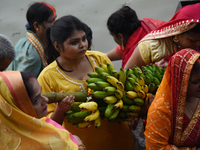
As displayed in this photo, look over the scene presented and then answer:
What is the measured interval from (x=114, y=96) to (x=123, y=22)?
4.07ft

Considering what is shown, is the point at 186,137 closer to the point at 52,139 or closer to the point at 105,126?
the point at 105,126

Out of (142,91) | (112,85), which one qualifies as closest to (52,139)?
(112,85)

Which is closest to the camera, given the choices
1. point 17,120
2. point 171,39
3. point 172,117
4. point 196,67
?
point 17,120

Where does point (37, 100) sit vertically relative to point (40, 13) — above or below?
below

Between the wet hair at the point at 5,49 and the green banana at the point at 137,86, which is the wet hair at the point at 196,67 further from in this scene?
the wet hair at the point at 5,49

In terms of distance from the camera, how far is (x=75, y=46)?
6.28 feet

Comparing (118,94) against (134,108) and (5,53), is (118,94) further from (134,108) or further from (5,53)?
(5,53)

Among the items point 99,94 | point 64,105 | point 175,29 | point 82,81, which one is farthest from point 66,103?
point 175,29

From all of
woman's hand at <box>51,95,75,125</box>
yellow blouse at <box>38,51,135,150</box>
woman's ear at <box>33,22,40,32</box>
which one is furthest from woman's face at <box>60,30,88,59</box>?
woman's ear at <box>33,22,40,32</box>

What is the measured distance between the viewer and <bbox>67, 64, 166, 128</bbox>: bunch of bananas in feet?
5.49

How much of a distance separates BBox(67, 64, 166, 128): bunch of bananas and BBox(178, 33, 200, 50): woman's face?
0.63 m

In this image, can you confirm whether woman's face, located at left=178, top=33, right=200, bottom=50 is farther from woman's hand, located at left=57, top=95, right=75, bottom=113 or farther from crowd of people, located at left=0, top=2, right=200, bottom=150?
woman's hand, located at left=57, top=95, right=75, bottom=113

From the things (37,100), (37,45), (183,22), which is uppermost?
(183,22)

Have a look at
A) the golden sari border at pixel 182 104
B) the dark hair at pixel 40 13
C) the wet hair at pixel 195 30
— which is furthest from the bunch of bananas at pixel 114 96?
the dark hair at pixel 40 13
